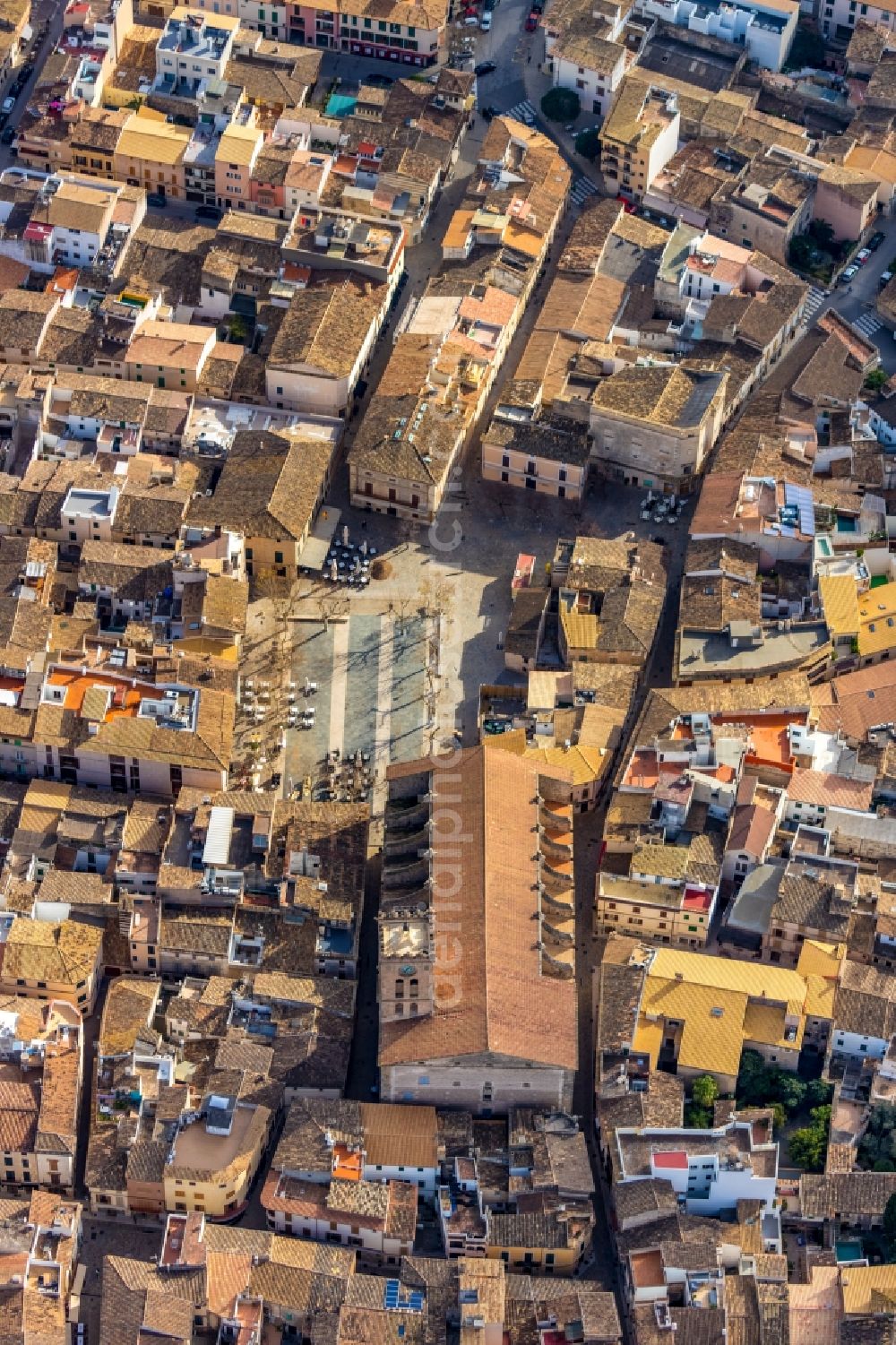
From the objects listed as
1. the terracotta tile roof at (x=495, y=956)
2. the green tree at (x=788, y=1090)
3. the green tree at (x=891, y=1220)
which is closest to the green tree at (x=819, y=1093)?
the green tree at (x=788, y=1090)

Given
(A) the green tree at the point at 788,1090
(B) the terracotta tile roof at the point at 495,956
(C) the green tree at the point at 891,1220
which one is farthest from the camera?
(A) the green tree at the point at 788,1090

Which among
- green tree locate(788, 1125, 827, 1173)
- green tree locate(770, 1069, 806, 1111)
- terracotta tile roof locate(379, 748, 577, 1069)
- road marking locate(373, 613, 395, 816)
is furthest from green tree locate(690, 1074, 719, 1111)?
road marking locate(373, 613, 395, 816)

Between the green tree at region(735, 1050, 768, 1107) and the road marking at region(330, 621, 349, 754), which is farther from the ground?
the road marking at region(330, 621, 349, 754)

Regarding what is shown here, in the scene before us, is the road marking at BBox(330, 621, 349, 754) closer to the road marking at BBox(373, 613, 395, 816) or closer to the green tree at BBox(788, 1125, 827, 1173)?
the road marking at BBox(373, 613, 395, 816)

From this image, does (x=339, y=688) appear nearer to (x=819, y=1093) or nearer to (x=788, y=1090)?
(x=788, y=1090)

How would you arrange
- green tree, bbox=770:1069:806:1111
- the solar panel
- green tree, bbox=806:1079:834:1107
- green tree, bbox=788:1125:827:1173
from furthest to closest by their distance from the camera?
green tree, bbox=806:1079:834:1107
green tree, bbox=770:1069:806:1111
green tree, bbox=788:1125:827:1173
the solar panel

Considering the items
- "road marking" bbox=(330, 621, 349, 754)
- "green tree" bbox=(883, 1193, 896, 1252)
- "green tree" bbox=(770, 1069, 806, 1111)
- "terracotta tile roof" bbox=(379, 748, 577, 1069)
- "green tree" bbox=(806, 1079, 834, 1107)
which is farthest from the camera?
"road marking" bbox=(330, 621, 349, 754)

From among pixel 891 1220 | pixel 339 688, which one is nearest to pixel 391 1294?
pixel 891 1220

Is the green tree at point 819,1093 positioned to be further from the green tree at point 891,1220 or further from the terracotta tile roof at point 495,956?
the terracotta tile roof at point 495,956

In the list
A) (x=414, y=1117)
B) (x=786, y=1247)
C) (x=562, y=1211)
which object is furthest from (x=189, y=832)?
(x=786, y=1247)

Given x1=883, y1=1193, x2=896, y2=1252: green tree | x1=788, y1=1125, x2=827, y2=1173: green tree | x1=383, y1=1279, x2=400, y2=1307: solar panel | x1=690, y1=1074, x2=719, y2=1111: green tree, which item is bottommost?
x1=383, y1=1279, x2=400, y2=1307: solar panel

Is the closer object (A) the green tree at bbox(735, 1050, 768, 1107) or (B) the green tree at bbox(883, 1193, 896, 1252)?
(B) the green tree at bbox(883, 1193, 896, 1252)
